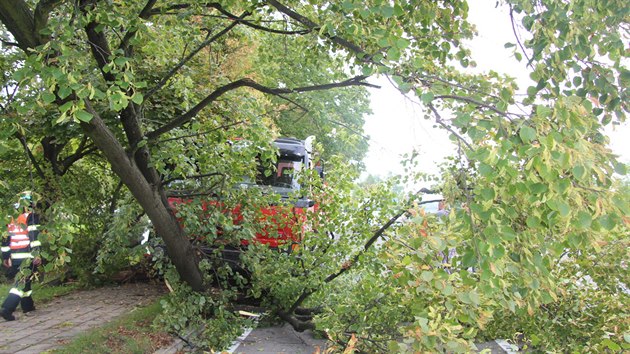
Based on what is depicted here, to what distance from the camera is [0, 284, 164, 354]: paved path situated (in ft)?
21.3

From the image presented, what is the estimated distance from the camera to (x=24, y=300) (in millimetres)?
8016

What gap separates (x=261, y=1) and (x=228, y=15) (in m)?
0.61

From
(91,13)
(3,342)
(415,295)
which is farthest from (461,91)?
(3,342)

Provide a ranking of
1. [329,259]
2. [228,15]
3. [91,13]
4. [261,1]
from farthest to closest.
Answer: [329,259]
[228,15]
[261,1]
[91,13]

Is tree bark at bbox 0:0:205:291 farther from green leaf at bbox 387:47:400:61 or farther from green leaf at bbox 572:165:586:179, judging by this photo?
green leaf at bbox 572:165:586:179

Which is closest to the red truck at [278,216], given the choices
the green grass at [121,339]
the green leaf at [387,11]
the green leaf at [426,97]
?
the green grass at [121,339]

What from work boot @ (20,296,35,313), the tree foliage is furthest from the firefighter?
the tree foliage

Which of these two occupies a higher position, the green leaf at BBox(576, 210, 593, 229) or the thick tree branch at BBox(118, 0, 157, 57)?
the thick tree branch at BBox(118, 0, 157, 57)

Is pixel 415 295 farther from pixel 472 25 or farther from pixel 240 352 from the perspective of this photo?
pixel 240 352

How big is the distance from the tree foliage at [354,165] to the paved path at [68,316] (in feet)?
4.29

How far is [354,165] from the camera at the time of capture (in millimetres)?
7762

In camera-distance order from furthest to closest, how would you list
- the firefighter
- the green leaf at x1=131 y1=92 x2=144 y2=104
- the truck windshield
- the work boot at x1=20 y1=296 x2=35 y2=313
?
the truck windshield → the work boot at x1=20 y1=296 x2=35 y2=313 → the firefighter → the green leaf at x1=131 y1=92 x2=144 y2=104

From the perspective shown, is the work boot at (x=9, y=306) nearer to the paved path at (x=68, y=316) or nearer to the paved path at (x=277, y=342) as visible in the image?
the paved path at (x=68, y=316)

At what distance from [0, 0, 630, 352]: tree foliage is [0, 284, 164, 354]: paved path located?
4.29 feet
